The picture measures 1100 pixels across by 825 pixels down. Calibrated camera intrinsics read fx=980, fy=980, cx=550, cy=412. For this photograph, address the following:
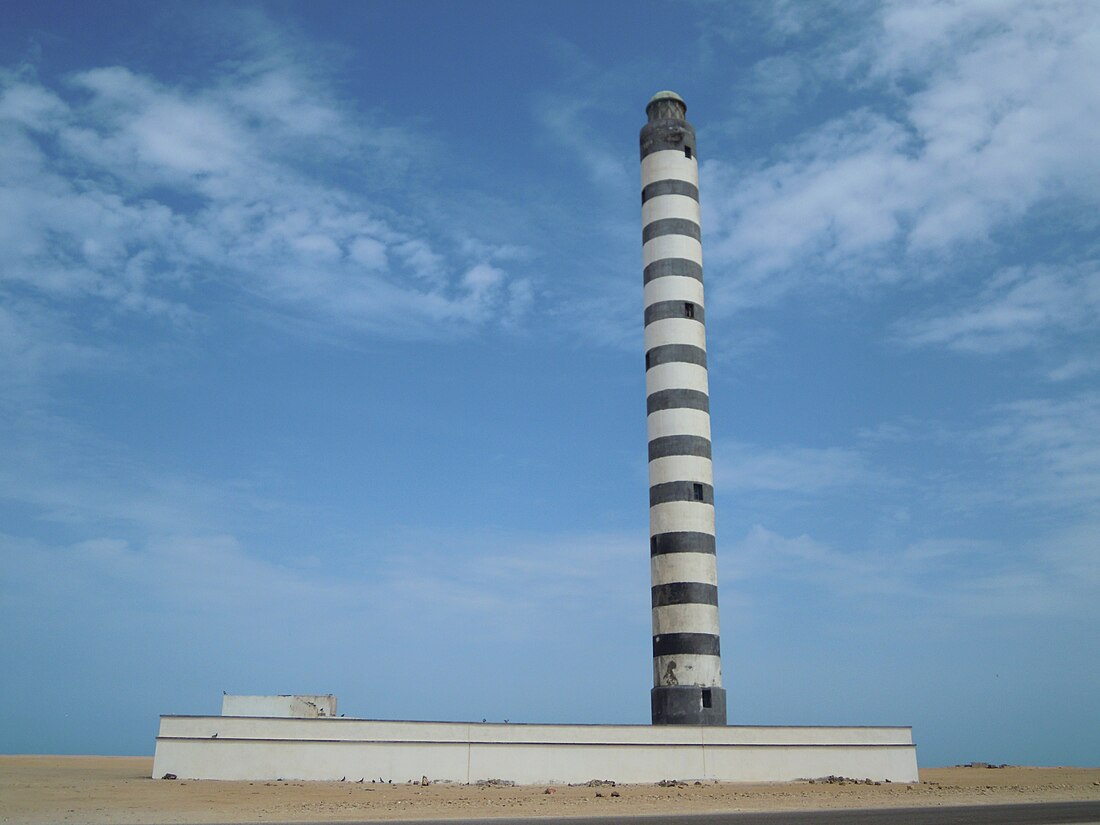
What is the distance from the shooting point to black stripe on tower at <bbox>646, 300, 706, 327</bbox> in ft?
103

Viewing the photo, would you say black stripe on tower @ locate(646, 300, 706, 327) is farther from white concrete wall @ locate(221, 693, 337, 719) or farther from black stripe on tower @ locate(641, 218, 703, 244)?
white concrete wall @ locate(221, 693, 337, 719)

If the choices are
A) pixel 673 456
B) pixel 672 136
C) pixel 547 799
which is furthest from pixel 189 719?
pixel 672 136

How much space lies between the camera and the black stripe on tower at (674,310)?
31516 mm

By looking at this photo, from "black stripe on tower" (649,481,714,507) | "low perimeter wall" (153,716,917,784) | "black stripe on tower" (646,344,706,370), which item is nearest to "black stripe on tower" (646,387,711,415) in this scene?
"black stripe on tower" (646,344,706,370)

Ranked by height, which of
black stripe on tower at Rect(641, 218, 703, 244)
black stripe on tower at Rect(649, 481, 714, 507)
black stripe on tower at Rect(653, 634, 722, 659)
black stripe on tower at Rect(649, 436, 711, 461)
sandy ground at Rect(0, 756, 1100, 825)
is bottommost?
sandy ground at Rect(0, 756, 1100, 825)

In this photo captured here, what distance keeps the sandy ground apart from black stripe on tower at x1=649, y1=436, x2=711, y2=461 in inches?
→ 384

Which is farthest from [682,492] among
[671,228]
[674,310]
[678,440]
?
[671,228]

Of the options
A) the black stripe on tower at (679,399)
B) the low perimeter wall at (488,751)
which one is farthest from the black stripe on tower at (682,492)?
the low perimeter wall at (488,751)

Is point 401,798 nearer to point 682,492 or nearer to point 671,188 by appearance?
point 682,492

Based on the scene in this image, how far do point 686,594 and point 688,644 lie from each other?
1.45 metres

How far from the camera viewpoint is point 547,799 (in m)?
21.5

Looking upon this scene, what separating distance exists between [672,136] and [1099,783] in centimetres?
2418

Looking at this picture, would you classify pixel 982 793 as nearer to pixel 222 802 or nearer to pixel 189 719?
pixel 222 802

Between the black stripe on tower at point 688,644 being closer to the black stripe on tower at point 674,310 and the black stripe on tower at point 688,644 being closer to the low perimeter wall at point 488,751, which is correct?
the low perimeter wall at point 488,751
